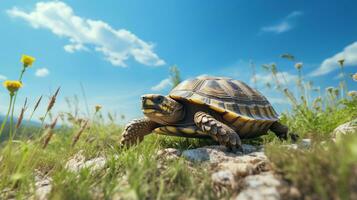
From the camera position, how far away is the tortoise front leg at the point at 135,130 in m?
4.87

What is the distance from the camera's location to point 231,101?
4.77 metres

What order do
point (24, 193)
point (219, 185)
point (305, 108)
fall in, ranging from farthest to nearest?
point (305, 108) → point (24, 193) → point (219, 185)

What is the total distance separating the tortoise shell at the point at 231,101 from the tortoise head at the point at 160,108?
0.90 ft

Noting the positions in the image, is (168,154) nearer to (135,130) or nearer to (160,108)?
(160,108)

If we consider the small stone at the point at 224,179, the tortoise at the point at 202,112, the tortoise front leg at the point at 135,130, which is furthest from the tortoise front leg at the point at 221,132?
the small stone at the point at 224,179

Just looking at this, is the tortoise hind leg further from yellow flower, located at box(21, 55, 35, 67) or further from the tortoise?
yellow flower, located at box(21, 55, 35, 67)

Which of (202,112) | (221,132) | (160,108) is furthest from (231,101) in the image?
(160,108)

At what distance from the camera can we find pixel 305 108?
6488 mm

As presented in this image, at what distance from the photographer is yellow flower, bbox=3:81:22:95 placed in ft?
9.94

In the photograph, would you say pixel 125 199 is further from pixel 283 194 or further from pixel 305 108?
pixel 305 108

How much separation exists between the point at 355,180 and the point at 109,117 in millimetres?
8268

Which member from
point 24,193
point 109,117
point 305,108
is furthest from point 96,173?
point 109,117

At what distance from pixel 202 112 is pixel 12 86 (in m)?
2.52

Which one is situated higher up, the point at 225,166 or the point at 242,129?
the point at 242,129
